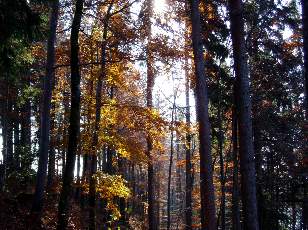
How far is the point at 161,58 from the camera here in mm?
14508

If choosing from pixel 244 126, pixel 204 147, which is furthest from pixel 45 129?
pixel 244 126

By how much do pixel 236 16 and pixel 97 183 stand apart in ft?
23.7

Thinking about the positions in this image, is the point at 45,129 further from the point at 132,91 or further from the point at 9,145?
the point at 9,145

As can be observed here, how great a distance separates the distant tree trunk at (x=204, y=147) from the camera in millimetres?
11531

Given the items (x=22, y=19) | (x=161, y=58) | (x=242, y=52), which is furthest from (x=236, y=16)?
(x=22, y=19)

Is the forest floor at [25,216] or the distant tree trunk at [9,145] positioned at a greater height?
the distant tree trunk at [9,145]

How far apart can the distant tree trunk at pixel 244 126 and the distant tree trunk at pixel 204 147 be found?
860 mm

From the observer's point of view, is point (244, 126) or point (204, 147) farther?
point (204, 147)

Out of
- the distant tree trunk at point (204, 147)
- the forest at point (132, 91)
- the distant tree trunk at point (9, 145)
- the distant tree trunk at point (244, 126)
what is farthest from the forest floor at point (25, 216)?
the distant tree trunk at point (244, 126)

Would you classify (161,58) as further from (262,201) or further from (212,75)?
(262,201)

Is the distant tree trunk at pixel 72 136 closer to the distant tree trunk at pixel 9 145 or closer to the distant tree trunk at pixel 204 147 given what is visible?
the distant tree trunk at pixel 204 147

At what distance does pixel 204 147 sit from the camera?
39.0 feet

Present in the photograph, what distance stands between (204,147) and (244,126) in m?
1.23

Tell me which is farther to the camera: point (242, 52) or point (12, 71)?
point (242, 52)
